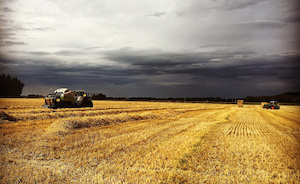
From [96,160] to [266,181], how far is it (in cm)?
430

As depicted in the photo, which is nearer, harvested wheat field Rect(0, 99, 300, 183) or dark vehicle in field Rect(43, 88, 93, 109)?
harvested wheat field Rect(0, 99, 300, 183)

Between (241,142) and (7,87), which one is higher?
(7,87)

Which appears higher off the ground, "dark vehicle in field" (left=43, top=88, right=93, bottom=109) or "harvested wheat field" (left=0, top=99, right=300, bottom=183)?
"dark vehicle in field" (left=43, top=88, right=93, bottom=109)

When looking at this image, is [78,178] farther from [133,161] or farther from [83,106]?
[83,106]

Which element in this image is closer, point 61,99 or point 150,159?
point 150,159

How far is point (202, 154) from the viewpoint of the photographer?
277 inches

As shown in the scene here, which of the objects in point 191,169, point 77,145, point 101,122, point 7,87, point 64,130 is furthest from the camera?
point 7,87

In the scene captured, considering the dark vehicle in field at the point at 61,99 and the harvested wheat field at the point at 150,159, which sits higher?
the dark vehicle in field at the point at 61,99

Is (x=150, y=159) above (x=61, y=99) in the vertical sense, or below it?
below

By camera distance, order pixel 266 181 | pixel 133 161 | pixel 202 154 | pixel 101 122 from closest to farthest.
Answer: pixel 266 181, pixel 133 161, pixel 202 154, pixel 101 122

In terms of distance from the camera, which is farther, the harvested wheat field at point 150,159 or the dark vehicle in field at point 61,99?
the dark vehicle in field at point 61,99

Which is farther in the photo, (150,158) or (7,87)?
(7,87)

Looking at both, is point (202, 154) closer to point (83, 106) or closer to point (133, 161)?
point (133, 161)

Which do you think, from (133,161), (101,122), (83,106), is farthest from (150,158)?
(83,106)
